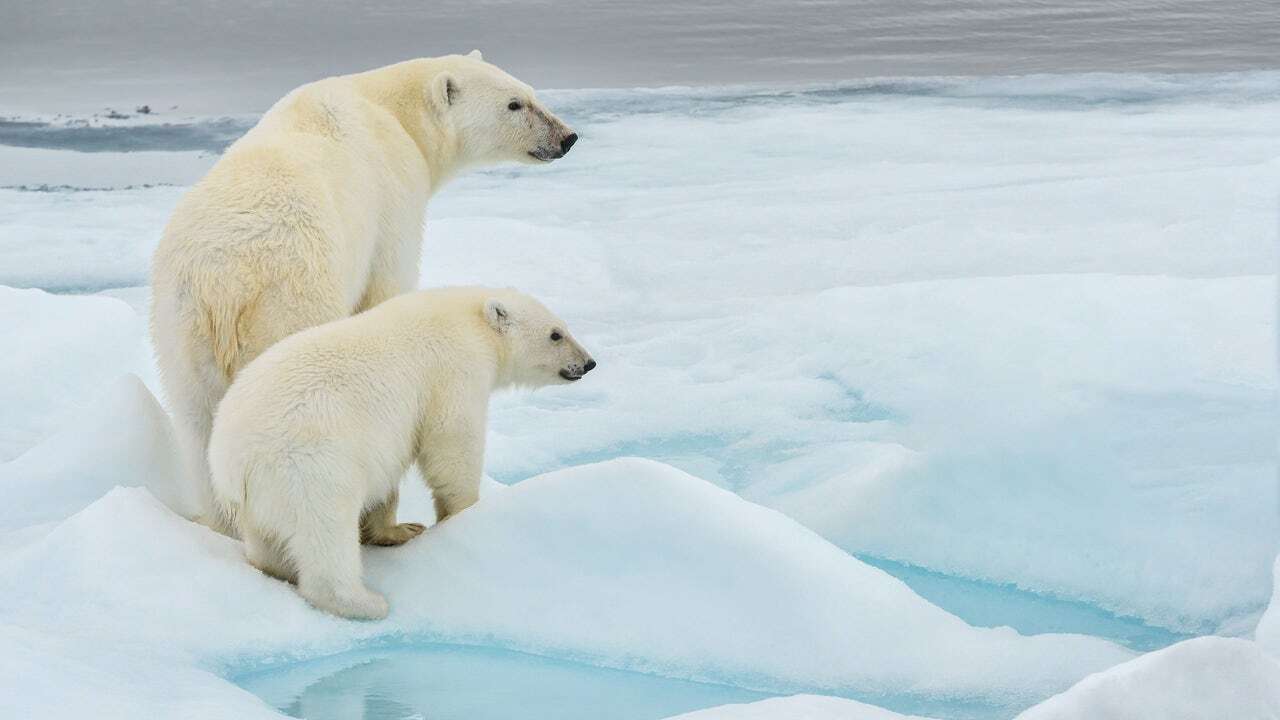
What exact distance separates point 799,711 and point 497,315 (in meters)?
1.31

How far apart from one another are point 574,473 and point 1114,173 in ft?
17.9

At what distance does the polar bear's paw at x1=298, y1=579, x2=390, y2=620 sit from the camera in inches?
116

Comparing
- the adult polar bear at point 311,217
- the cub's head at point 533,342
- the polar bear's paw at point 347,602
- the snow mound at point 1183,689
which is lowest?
the polar bear's paw at point 347,602

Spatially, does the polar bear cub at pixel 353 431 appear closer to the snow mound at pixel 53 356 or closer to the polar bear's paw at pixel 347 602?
the polar bear's paw at pixel 347 602

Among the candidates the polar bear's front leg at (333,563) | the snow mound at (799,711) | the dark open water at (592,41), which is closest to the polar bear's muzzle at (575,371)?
the polar bear's front leg at (333,563)

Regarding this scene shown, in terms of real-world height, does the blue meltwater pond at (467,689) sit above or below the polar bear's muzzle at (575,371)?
below

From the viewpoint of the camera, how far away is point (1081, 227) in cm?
660

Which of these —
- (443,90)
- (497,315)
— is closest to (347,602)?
(497,315)

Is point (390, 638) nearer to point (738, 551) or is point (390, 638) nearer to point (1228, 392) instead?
point (738, 551)

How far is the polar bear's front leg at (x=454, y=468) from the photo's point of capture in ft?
10.3

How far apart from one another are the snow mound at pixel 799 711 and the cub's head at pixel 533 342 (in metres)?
1.18

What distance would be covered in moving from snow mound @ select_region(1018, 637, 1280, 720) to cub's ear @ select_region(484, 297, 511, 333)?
63.6 inches

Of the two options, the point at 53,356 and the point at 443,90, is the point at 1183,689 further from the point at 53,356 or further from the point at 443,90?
the point at 53,356

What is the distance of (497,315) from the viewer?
3314 mm
